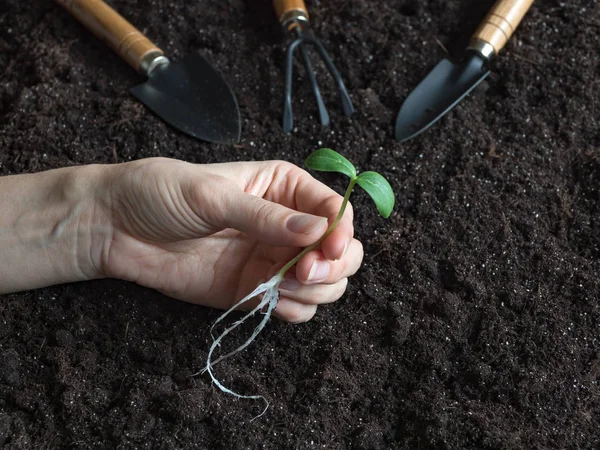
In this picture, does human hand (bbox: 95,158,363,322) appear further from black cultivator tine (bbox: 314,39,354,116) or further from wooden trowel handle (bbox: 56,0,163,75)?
wooden trowel handle (bbox: 56,0,163,75)

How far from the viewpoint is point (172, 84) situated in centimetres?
176

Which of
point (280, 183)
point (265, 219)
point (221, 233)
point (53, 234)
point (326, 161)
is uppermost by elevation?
point (326, 161)

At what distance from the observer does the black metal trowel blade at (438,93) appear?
1.68 meters

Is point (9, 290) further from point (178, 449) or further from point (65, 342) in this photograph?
point (178, 449)

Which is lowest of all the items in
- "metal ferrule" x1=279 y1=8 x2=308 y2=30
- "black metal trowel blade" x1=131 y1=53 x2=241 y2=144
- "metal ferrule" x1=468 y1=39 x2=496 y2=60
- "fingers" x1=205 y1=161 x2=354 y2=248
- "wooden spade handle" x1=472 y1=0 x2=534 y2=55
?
"black metal trowel blade" x1=131 y1=53 x2=241 y2=144

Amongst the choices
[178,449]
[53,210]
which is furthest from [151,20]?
[178,449]

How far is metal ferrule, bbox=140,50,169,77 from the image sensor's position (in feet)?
5.72

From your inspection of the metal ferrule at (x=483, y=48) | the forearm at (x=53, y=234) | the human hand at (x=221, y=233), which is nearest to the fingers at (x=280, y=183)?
the human hand at (x=221, y=233)

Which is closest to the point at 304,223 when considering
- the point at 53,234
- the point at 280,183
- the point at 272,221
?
the point at 272,221

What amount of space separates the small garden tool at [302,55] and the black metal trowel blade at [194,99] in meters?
0.13

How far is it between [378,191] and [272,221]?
18 centimetres

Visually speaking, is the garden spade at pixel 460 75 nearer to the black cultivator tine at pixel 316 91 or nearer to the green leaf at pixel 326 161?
the black cultivator tine at pixel 316 91

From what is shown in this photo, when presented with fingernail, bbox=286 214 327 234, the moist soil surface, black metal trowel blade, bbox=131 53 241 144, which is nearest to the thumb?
fingernail, bbox=286 214 327 234

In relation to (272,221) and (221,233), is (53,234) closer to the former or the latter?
(221,233)
